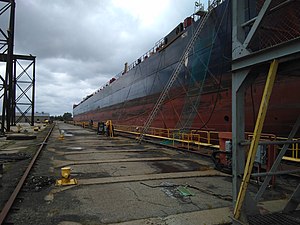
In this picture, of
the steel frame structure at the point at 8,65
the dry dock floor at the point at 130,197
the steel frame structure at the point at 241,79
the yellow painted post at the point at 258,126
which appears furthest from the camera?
the steel frame structure at the point at 8,65

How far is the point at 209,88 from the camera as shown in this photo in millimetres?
12352

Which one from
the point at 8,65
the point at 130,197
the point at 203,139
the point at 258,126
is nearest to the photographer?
the point at 258,126

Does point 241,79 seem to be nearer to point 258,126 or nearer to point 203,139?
point 258,126

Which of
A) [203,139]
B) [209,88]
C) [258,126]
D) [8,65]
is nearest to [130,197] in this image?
[258,126]

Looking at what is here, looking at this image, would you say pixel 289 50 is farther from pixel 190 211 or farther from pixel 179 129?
pixel 179 129

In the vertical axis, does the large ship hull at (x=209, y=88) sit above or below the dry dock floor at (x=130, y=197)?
above

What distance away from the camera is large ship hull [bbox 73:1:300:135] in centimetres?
840

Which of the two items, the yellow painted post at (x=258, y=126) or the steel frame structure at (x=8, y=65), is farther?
the steel frame structure at (x=8, y=65)

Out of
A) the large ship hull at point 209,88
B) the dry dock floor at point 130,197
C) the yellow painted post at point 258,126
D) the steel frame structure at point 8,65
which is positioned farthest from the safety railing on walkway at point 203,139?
the steel frame structure at point 8,65

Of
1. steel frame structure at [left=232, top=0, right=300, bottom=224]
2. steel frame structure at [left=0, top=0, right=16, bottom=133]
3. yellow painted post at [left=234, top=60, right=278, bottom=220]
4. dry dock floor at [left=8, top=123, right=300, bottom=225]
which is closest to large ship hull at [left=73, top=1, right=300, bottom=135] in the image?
steel frame structure at [left=232, top=0, right=300, bottom=224]

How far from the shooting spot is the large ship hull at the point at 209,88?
8.40 m

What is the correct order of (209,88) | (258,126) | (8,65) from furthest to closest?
(8,65), (209,88), (258,126)

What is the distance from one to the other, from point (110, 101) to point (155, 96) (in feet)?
63.7

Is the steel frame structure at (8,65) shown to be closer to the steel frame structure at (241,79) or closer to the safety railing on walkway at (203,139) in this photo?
the safety railing on walkway at (203,139)
